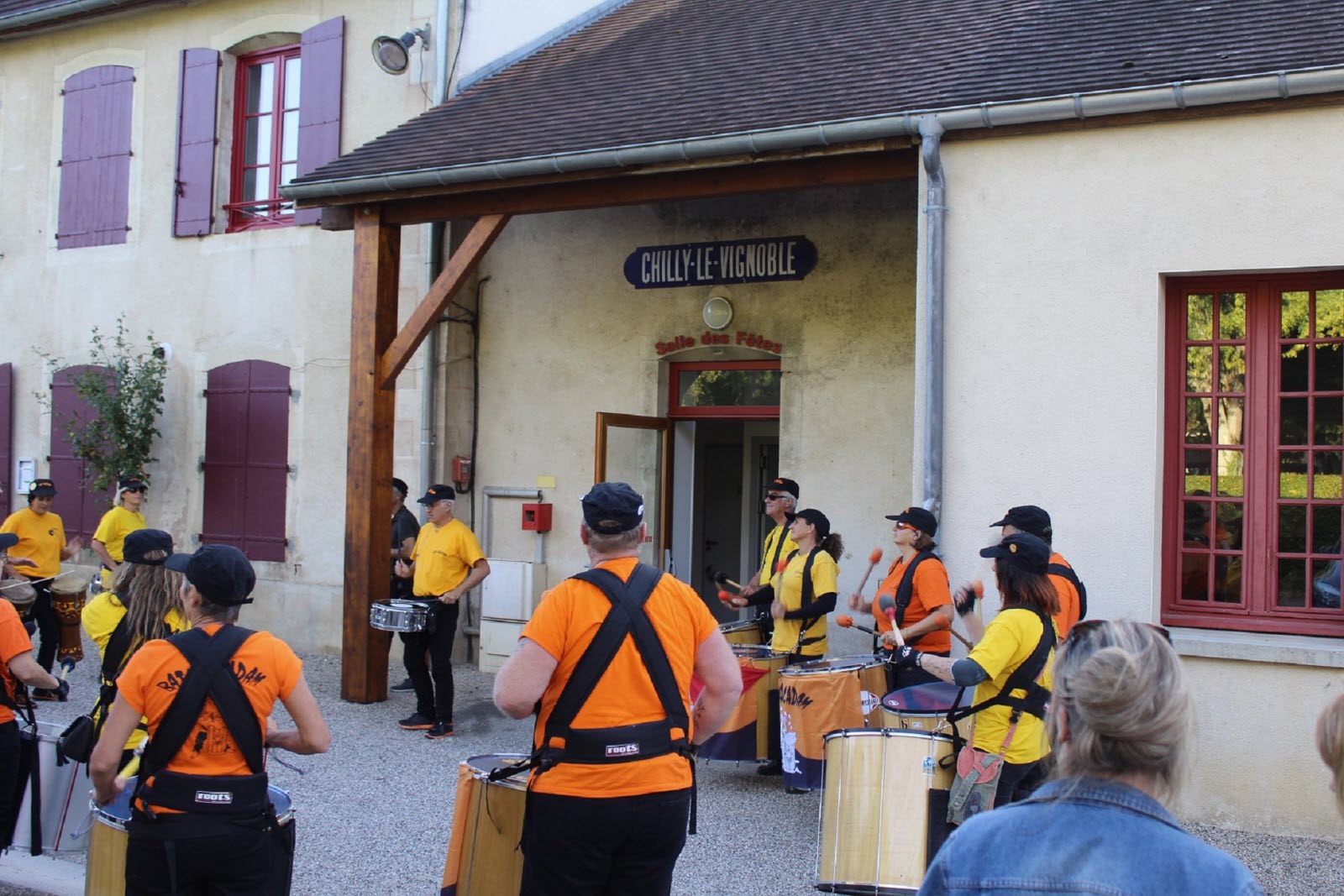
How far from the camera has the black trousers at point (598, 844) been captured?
3.28m

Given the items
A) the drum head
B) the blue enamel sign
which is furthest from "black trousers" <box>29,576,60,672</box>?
the drum head

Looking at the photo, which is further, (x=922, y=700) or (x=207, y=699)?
(x=922, y=700)

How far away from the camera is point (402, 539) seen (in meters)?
9.77

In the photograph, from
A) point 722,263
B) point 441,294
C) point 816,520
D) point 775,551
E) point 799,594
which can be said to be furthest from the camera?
point 722,263

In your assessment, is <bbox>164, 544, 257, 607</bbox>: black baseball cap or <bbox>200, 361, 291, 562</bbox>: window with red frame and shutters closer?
<bbox>164, 544, 257, 607</bbox>: black baseball cap

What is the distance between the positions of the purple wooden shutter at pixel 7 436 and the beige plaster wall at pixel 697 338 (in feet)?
19.3

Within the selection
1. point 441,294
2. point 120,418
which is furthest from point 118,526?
point 441,294

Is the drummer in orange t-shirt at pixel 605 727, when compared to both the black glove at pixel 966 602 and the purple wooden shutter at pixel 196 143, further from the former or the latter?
the purple wooden shutter at pixel 196 143

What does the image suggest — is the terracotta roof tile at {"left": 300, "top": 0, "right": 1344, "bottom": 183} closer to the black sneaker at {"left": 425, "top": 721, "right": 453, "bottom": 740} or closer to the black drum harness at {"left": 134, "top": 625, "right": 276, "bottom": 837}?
the black sneaker at {"left": 425, "top": 721, "right": 453, "bottom": 740}

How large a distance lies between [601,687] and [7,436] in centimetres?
1195

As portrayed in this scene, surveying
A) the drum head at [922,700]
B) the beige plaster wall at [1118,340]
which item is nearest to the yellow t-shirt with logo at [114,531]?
the beige plaster wall at [1118,340]

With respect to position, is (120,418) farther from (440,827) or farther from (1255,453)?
(1255,453)

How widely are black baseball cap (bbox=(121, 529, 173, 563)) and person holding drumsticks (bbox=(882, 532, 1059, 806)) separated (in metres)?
2.77

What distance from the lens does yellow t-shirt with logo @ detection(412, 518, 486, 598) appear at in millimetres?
8250
